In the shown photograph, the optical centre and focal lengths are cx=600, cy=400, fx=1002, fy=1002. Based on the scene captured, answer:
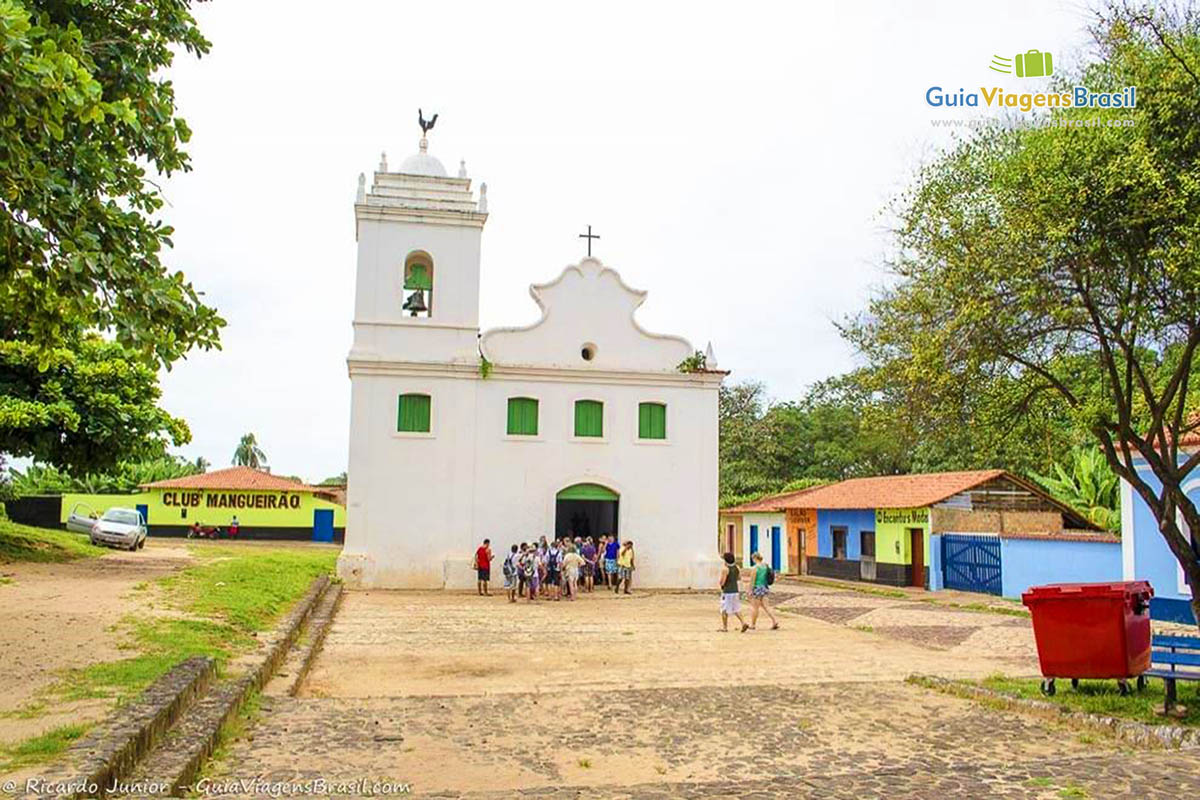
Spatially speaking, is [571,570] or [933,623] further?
[571,570]

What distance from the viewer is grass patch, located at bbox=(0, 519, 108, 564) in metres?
20.6

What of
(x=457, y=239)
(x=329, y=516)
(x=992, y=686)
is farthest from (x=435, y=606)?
(x=329, y=516)

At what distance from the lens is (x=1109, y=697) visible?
30.2ft

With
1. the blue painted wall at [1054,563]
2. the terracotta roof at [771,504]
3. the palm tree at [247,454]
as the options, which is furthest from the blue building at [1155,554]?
the palm tree at [247,454]

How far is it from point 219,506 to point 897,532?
30312 millimetres

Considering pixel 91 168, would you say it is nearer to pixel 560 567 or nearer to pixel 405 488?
pixel 560 567

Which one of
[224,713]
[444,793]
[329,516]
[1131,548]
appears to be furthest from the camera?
[329,516]

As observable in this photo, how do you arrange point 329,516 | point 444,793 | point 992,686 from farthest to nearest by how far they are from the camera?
point 329,516
point 992,686
point 444,793

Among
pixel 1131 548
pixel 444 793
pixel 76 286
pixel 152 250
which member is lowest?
pixel 444 793

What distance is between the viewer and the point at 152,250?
25.1 feet

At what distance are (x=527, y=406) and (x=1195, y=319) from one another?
17.3 metres

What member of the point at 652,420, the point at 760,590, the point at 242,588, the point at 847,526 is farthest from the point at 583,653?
the point at 847,526

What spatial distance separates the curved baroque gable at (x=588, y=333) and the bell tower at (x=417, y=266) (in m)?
1.06

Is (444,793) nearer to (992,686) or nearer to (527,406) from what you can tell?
(992,686)
